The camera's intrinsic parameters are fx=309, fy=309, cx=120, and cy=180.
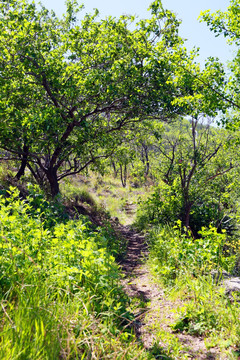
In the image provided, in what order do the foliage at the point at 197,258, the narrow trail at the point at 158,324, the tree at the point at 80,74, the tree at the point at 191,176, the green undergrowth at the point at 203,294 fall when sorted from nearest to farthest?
the narrow trail at the point at 158,324, the green undergrowth at the point at 203,294, the foliage at the point at 197,258, the tree at the point at 80,74, the tree at the point at 191,176

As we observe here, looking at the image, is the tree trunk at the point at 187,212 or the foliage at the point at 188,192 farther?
the foliage at the point at 188,192

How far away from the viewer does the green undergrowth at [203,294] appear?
144 inches

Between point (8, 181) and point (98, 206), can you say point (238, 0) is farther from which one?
point (98, 206)

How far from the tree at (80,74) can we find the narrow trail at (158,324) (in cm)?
445

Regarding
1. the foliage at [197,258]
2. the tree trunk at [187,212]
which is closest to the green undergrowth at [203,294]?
the foliage at [197,258]

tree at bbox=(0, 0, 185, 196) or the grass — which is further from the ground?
tree at bbox=(0, 0, 185, 196)

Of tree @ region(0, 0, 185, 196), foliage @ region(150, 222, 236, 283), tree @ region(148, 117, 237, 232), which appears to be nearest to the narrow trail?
foliage @ region(150, 222, 236, 283)

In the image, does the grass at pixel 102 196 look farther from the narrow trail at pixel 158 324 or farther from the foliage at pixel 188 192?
the narrow trail at pixel 158 324

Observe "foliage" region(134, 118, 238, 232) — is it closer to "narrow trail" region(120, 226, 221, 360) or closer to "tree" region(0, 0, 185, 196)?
"tree" region(0, 0, 185, 196)

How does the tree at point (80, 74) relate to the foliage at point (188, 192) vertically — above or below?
above

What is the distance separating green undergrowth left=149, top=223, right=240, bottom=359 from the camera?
367cm

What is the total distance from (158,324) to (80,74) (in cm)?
666

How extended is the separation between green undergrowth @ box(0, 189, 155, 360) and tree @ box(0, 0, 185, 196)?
453 centimetres

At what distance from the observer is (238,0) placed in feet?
23.6
